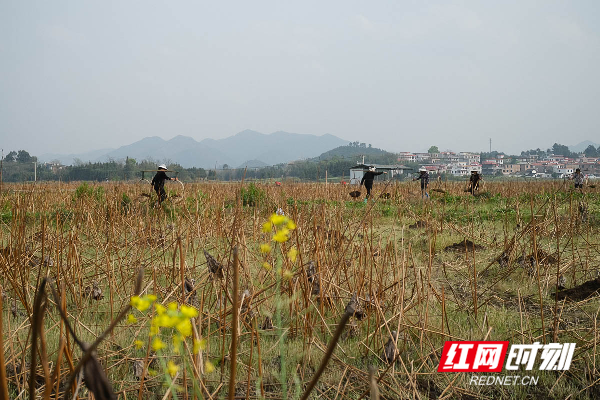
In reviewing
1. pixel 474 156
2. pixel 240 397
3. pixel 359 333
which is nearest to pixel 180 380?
pixel 240 397

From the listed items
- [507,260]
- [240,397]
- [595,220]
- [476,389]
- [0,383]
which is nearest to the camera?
[0,383]

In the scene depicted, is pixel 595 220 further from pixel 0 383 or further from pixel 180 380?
pixel 0 383

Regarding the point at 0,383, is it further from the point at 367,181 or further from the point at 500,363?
the point at 367,181

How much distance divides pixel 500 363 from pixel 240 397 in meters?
1.13

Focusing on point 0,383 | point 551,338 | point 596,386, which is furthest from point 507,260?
point 0,383

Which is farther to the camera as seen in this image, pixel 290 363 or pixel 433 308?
pixel 433 308

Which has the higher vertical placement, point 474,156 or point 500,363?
point 474,156

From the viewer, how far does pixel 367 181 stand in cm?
1071

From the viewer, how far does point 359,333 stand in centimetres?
224

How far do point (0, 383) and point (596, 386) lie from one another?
2.03m

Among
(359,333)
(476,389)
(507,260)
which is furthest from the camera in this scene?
(507,260)

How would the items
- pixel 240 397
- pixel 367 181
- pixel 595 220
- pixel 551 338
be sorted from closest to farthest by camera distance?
pixel 240 397 < pixel 551 338 < pixel 595 220 < pixel 367 181

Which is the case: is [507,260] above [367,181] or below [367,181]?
below

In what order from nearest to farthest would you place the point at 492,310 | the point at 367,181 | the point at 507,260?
1. the point at 492,310
2. the point at 507,260
3. the point at 367,181
